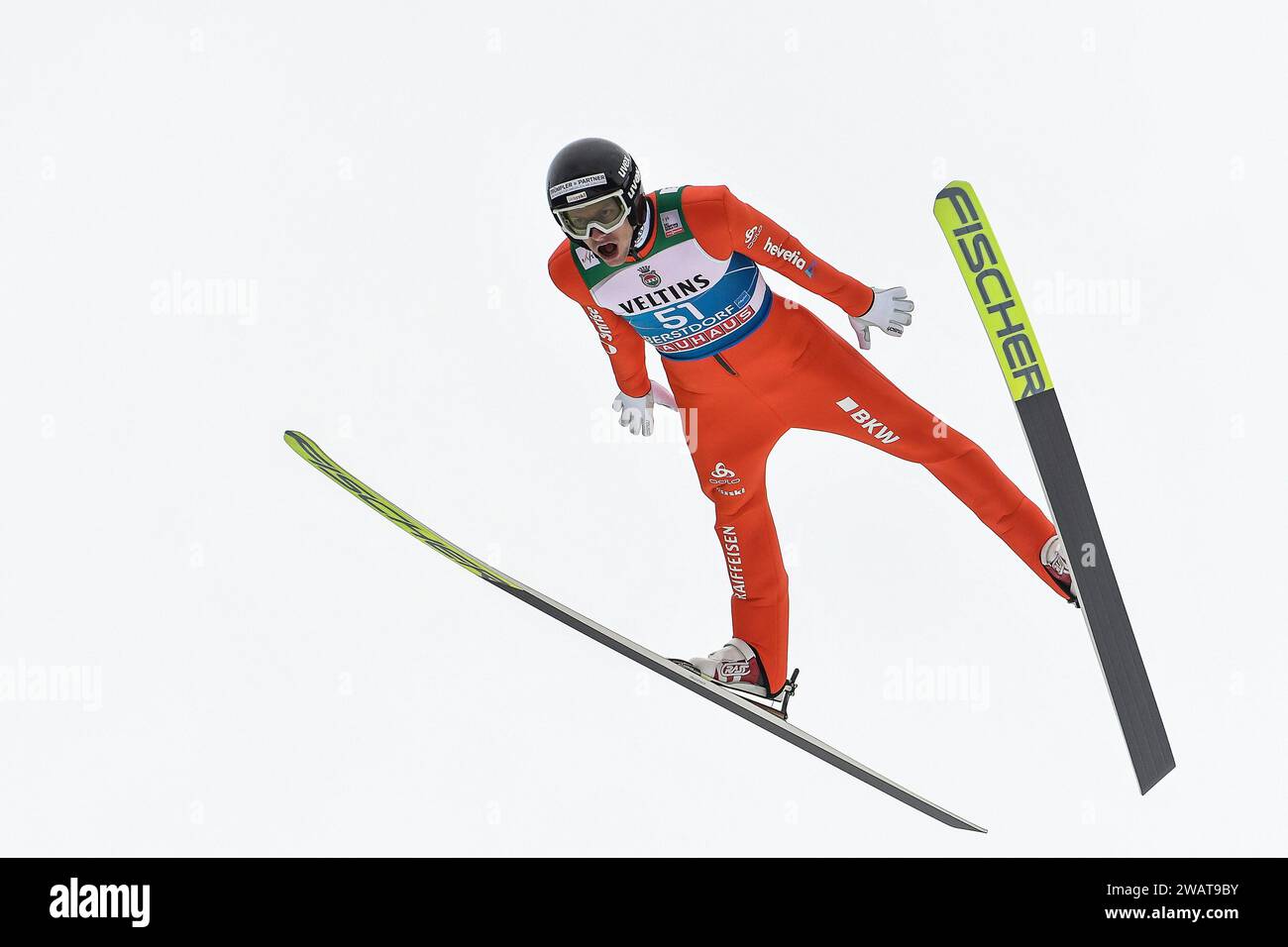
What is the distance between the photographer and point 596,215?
3.67 meters

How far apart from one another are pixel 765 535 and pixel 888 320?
85 centimetres

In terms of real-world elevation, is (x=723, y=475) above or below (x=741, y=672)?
above

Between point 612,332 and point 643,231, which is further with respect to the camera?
point 612,332

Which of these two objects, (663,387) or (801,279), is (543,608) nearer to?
(663,387)

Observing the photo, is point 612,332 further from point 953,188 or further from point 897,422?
point 953,188

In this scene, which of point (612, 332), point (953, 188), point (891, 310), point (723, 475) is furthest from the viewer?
point (723, 475)

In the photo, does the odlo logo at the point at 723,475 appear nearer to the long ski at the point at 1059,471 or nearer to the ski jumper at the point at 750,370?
the ski jumper at the point at 750,370

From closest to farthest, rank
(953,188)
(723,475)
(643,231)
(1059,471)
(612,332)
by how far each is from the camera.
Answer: (953,188)
(1059,471)
(643,231)
(612,332)
(723,475)

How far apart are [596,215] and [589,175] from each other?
0.12 m

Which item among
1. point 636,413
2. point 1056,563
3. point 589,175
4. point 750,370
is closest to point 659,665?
point 636,413

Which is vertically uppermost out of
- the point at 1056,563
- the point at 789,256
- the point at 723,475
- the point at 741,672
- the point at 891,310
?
the point at 789,256

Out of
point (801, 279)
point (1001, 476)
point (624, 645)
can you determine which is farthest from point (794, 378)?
point (624, 645)

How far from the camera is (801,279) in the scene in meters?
3.86

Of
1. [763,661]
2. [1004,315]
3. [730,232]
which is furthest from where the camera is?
[763,661]
